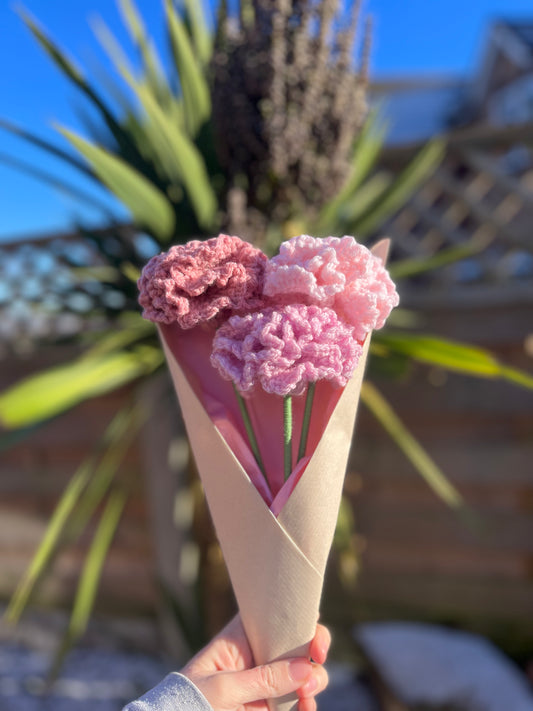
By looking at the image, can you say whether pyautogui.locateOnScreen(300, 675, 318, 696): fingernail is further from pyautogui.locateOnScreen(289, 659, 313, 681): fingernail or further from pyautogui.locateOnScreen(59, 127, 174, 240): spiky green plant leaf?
pyautogui.locateOnScreen(59, 127, 174, 240): spiky green plant leaf

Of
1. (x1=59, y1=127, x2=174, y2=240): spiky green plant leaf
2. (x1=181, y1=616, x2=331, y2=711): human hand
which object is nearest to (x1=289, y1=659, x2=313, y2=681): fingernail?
(x1=181, y1=616, x2=331, y2=711): human hand

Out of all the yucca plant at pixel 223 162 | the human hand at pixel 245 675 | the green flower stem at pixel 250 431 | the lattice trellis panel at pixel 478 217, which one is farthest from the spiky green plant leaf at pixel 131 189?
the lattice trellis panel at pixel 478 217

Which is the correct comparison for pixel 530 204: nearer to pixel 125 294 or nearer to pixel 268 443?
pixel 125 294

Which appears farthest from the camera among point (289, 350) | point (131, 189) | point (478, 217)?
point (478, 217)

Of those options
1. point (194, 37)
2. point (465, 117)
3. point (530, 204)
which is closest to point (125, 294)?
point (194, 37)

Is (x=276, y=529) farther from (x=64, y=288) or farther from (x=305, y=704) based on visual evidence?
(x=64, y=288)

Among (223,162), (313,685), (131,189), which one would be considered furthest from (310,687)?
(223,162)
